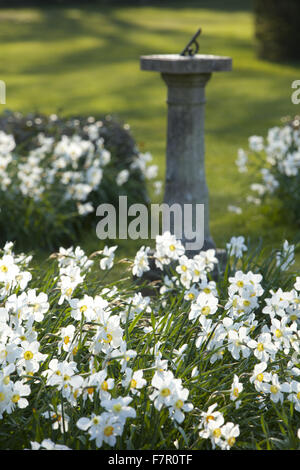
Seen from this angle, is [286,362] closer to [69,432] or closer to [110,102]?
[69,432]

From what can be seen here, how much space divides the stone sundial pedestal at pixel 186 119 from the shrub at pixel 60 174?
0.98 m

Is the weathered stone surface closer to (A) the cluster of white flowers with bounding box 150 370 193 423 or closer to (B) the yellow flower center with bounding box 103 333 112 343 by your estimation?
(B) the yellow flower center with bounding box 103 333 112 343

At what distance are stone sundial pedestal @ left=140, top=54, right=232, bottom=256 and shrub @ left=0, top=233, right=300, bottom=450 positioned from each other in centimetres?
164

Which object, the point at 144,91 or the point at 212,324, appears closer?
the point at 212,324

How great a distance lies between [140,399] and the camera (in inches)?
93.3

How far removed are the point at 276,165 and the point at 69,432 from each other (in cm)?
408

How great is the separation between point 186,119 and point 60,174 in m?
1.41

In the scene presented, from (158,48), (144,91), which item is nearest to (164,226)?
(144,91)

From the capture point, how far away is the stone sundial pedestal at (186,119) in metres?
4.21

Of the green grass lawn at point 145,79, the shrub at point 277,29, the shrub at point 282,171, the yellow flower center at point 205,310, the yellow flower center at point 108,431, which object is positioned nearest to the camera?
the yellow flower center at point 108,431

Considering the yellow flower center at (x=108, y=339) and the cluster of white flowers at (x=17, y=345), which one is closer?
the cluster of white flowers at (x=17, y=345)

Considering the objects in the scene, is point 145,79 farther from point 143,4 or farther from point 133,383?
point 143,4

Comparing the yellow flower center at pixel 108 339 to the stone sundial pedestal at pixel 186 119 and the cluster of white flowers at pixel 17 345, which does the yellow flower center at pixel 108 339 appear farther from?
the stone sundial pedestal at pixel 186 119

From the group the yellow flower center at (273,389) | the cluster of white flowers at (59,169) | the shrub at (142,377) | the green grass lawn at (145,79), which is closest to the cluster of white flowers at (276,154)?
the green grass lawn at (145,79)
